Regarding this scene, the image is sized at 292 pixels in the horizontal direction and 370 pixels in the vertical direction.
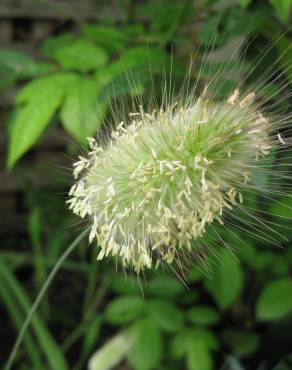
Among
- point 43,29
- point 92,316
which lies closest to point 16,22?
point 43,29

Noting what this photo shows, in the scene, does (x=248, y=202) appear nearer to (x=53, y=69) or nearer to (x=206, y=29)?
(x=206, y=29)

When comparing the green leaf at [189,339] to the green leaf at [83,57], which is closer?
the green leaf at [83,57]

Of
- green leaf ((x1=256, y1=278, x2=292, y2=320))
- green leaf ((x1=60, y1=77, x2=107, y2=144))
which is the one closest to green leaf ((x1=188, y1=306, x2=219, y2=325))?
green leaf ((x1=256, y1=278, x2=292, y2=320))

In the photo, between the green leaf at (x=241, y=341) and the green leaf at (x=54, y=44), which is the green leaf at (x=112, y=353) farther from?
the green leaf at (x=54, y=44)

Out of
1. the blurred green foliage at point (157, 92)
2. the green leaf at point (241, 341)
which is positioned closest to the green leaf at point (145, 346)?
the blurred green foliage at point (157, 92)

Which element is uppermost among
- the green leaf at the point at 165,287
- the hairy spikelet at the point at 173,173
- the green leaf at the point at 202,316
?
the hairy spikelet at the point at 173,173

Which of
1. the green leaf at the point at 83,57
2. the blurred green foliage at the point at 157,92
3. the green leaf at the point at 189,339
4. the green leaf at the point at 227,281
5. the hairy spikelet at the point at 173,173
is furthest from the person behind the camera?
the green leaf at the point at 189,339

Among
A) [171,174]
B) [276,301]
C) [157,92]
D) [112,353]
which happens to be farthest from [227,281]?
[171,174]
